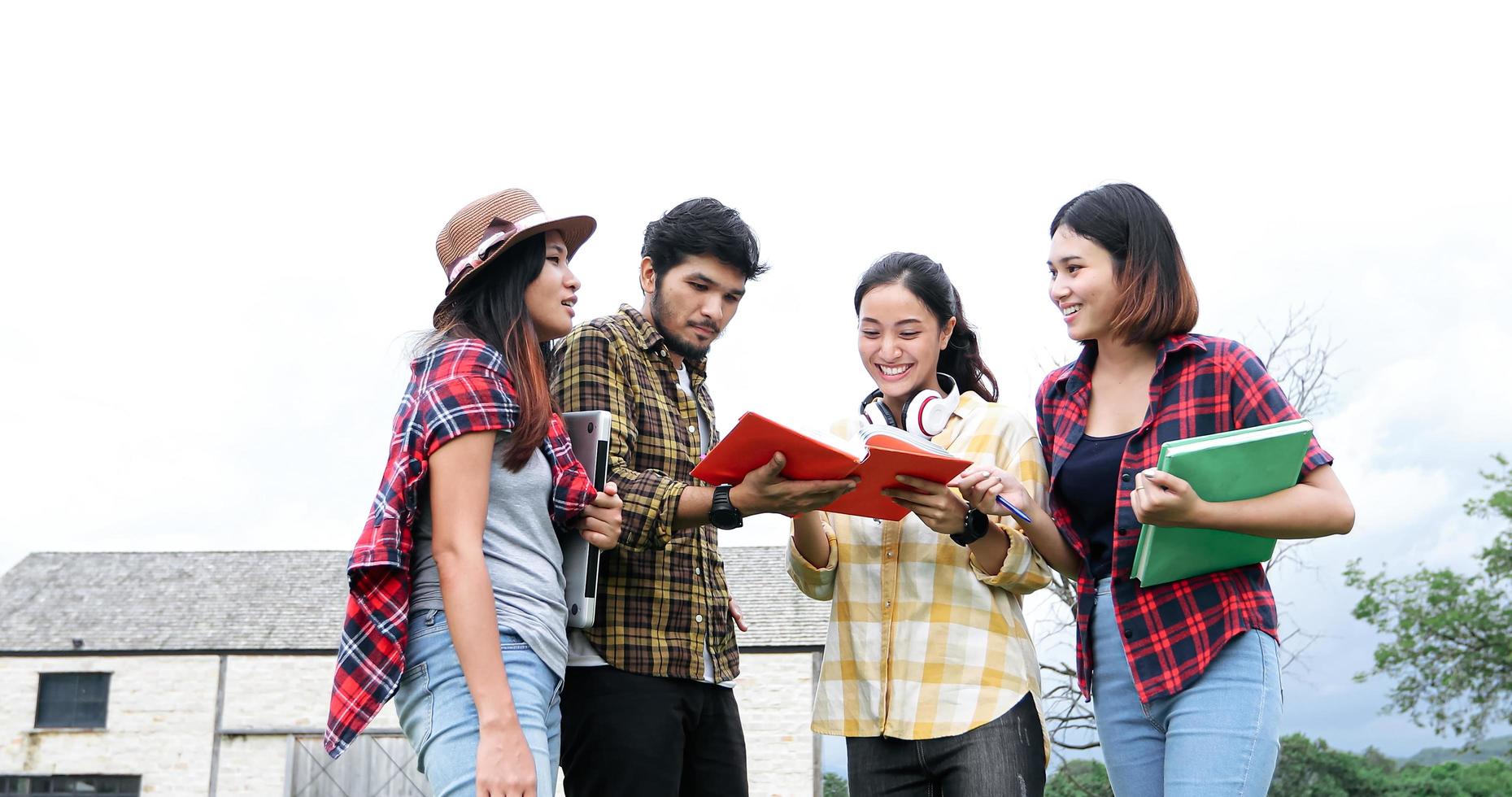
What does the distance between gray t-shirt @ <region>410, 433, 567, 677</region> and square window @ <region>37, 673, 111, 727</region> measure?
25.2 metres

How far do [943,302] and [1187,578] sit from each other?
112 centimetres

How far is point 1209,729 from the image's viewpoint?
8.23ft

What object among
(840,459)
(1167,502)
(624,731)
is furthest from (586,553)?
(1167,502)

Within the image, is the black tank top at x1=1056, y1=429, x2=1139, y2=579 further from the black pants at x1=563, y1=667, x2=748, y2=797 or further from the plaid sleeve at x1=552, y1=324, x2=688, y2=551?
the black pants at x1=563, y1=667, x2=748, y2=797

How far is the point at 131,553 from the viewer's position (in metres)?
27.8

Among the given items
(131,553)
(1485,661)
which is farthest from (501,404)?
(131,553)

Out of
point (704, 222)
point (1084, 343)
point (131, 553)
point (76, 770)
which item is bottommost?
point (76, 770)

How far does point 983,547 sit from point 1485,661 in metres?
22.2

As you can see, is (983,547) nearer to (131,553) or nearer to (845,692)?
(845,692)

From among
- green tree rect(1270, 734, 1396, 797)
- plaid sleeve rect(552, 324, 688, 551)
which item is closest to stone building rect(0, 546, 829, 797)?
green tree rect(1270, 734, 1396, 797)

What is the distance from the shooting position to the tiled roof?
77.6ft

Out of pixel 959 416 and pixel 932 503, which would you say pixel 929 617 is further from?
pixel 959 416

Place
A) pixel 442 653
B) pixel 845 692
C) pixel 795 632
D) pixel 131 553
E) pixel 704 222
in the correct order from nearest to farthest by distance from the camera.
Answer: pixel 442 653, pixel 845 692, pixel 704 222, pixel 795 632, pixel 131 553

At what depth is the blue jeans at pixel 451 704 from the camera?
7.65 feet
